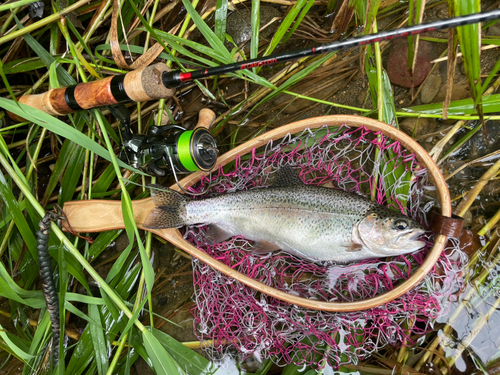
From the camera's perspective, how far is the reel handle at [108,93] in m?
2.06

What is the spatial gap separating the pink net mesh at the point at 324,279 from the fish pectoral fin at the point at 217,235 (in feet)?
0.24

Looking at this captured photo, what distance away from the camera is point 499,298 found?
234 centimetres

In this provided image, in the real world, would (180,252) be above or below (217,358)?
above

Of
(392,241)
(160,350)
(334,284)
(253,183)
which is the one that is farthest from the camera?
(253,183)

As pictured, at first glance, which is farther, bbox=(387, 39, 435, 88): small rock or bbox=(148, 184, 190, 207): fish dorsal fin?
bbox=(387, 39, 435, 88): small rock

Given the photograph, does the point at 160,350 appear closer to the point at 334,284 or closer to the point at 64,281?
Result: the point at 64,281

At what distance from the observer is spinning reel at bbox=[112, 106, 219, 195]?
2158 millimetres

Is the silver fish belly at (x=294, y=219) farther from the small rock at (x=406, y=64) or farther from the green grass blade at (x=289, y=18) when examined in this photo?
the small rock at (x=406, y=64)

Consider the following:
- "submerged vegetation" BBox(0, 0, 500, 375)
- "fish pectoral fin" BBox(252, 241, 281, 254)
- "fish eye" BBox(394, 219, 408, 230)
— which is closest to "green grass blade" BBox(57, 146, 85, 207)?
"submerged vegetation" BBox(0, 0, 500, 375)

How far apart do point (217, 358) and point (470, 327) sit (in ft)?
6.34

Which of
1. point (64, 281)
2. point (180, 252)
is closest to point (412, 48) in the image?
point (180, 252)

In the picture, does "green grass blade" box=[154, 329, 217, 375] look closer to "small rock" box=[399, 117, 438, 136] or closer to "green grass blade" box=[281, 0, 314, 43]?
"small rock" box=[399, 117, 438, 136]

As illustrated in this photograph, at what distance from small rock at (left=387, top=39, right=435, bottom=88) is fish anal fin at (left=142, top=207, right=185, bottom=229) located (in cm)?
203

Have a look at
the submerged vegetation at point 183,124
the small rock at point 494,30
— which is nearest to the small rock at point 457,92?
the submerged vegetation at point 183,124
